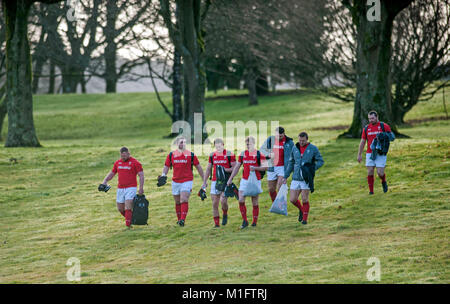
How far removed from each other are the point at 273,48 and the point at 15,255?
33157mm

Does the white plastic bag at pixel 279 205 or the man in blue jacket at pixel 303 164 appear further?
the white plastic bag at pixel 279 205

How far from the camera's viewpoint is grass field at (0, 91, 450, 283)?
38.8 ft

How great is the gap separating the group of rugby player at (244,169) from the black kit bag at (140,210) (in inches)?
5.8

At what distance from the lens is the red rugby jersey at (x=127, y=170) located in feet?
52.6

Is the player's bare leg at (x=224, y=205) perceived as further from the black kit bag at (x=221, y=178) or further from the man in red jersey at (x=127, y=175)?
the man in red jersey at (x=127, y=175)

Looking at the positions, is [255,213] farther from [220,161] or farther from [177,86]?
[177,86]

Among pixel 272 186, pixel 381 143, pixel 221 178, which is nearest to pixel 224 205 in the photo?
pixel 221 178

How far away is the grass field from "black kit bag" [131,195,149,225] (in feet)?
0.93

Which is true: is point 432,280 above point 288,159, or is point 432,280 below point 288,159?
below

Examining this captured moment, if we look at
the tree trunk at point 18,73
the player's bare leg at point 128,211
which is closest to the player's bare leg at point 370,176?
the player's bare leg at point 128,211

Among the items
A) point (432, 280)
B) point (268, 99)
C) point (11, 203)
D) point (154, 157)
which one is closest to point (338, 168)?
point (154, 157)

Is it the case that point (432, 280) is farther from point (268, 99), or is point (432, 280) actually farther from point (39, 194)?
point (268, 99)

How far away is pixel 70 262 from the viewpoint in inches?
547

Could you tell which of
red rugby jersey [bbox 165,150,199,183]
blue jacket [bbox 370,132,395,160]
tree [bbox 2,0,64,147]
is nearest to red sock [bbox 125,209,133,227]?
red rugby jersey [bbox 165,150,199,183]
